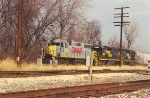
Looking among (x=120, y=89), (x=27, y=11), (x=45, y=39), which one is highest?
(x=27, y=11)

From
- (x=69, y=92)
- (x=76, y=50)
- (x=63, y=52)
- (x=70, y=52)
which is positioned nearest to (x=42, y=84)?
(x=69, y=92)

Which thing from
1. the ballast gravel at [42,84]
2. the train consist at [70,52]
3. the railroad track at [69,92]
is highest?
the train consist at [70,52]

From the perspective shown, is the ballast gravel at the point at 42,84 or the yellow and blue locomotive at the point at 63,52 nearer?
the ballast gravel at the point at 42,84

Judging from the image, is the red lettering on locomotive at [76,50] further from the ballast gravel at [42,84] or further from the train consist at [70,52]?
the ballast gravel at [42,84]

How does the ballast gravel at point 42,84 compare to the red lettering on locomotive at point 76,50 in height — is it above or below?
below

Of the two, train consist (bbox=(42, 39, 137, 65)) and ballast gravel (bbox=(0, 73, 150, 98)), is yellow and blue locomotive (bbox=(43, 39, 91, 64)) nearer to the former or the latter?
train consist (bbox=(42, 39, 137, 65))

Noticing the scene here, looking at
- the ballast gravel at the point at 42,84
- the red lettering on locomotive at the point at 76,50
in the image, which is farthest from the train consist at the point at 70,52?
the ballast gravel at the point at 42,84

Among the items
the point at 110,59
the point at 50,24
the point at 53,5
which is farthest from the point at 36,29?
the point at 110,59

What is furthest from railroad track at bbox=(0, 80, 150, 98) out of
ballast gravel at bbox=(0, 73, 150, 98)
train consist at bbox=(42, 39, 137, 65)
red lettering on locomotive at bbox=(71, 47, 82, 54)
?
red lettering on locomotive at bbox=(71, 47, 82, 54)

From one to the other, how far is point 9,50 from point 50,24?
311 inches

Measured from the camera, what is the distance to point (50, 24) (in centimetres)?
3362

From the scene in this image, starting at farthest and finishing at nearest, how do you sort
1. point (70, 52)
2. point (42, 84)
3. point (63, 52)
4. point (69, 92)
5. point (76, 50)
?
point (76, 50)
point (70, 52)
point (63, 52)
point (42, 84)
point (69, 92)

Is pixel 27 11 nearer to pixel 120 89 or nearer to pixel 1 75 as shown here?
pixel 1 75

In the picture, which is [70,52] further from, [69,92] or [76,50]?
[69,92]
